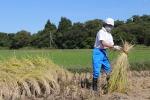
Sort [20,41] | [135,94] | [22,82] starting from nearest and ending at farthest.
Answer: [22,82]
[135,94]
[20,41]

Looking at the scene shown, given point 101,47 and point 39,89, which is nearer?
point 39,89

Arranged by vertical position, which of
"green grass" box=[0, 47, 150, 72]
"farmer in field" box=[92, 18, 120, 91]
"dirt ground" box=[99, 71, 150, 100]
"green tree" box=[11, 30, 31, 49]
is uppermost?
"green tree" box=[11, 30, 31, 49]

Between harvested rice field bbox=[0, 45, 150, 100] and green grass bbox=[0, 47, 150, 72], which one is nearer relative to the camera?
harvested rice field bbox=[0, 45, 150, 100]

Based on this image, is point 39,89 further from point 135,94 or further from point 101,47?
point 135,94

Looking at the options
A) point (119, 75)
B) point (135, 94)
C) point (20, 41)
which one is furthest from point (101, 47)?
point (20, 41)

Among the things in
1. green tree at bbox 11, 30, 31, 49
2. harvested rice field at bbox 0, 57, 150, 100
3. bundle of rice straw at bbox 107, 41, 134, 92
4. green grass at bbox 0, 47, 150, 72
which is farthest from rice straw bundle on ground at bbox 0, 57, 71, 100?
green tree at bbox 11, 30, 31, 49

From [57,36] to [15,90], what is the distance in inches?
1504

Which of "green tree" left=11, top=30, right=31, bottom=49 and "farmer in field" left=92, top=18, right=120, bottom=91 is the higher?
"green tree" left=11, top=30, right=31, bottom=49

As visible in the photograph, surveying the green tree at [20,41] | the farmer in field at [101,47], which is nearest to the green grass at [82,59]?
the farmer in field at [101,47]

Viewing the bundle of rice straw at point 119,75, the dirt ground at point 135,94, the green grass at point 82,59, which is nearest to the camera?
the dirt ground at point 135,94

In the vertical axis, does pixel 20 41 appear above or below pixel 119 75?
above

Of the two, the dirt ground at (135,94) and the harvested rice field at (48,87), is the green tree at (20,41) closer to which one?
the harvested rice field at (48,87)

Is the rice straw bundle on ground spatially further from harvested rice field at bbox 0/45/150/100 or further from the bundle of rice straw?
the bundle of rice straw

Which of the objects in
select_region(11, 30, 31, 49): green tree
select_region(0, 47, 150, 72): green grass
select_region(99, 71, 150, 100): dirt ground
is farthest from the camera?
select_region(11, 30, 31, 49): green tree
